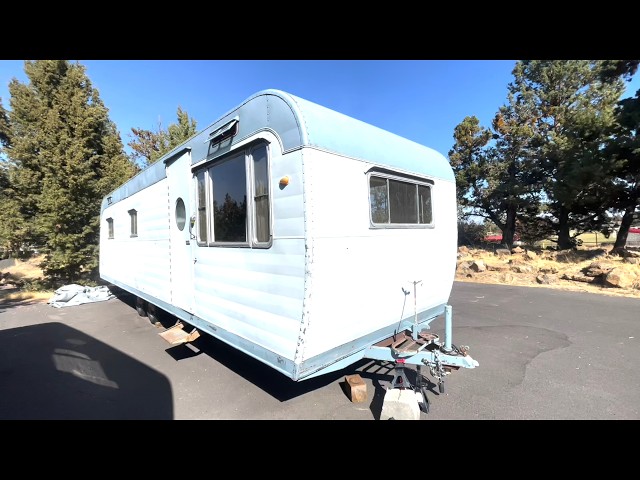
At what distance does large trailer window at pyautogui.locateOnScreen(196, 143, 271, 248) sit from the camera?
9.76 ft

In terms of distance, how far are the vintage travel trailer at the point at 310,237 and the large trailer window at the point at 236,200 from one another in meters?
0.01

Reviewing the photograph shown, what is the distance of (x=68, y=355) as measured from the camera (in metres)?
5.38

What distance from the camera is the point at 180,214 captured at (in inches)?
176

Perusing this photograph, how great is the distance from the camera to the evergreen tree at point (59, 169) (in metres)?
11.2

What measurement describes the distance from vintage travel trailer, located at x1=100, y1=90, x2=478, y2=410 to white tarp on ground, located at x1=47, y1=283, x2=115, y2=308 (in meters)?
7.20

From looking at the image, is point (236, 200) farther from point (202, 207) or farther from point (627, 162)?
point (627, 162)

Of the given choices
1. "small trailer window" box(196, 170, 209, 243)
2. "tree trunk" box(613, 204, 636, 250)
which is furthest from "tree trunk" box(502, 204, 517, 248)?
"small trailer window" box(196, 170, 209, 243)

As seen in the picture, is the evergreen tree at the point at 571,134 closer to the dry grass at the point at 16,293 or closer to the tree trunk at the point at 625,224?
the tree trunk at the point at 625,224

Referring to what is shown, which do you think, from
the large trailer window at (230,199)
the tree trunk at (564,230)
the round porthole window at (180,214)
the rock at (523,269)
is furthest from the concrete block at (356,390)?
the tree trunk at (564,230)

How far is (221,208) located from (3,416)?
129 inches

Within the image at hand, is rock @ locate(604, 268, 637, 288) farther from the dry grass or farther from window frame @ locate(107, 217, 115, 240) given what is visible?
the dry grass

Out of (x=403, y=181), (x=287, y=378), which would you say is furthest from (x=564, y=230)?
(x=287, y=378)
